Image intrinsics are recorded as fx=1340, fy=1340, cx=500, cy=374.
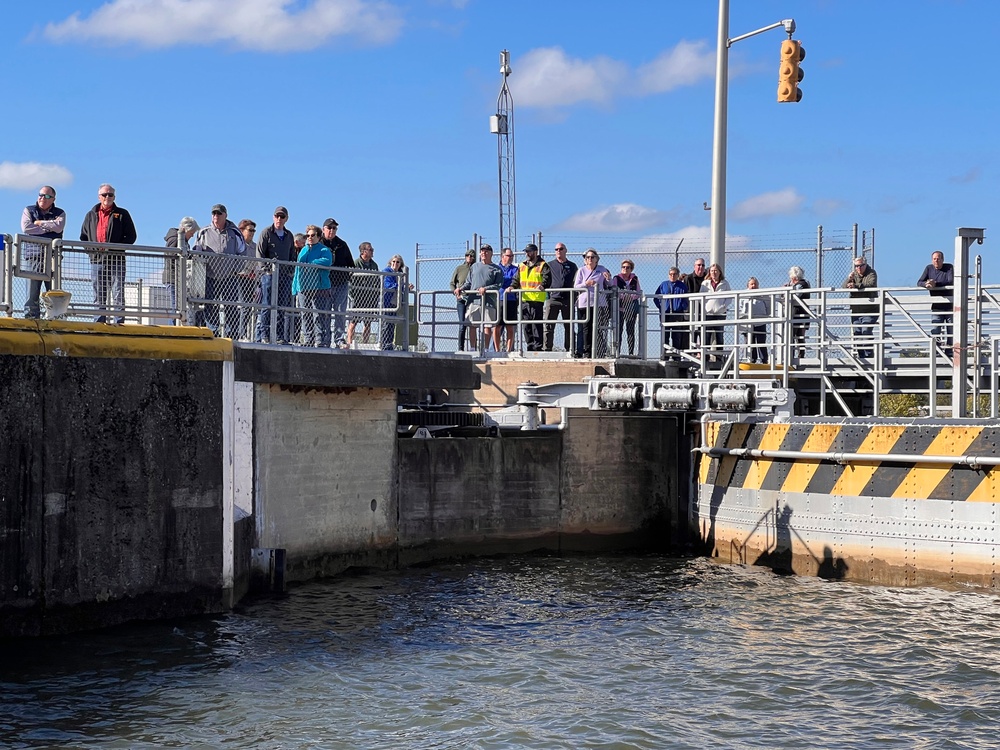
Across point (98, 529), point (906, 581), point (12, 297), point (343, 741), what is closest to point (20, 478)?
point (98, 529)

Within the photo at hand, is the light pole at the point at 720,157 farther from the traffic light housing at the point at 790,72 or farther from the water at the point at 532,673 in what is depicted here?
the water at the point at 532,673

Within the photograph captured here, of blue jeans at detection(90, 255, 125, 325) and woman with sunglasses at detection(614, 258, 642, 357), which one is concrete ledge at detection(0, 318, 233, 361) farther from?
woman with sunglasses at detection(614, 258, 642, 357)

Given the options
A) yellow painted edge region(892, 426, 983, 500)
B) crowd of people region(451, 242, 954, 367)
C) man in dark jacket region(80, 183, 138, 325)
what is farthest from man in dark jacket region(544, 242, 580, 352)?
man in dark jacket region(80, 183, 138, 325)

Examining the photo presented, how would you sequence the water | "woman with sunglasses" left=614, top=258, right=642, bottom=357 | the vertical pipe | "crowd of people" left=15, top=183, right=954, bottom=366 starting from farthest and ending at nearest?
the vertical pipe
"woman with sunglasses" left=614, top=258, right=642, bottom=357
"crowd of people" left=15, top=183, right=954, bottom=366
the water

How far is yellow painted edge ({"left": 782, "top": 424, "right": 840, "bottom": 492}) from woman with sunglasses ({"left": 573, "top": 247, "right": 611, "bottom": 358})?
159 inches

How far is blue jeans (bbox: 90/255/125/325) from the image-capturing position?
12.6 metres

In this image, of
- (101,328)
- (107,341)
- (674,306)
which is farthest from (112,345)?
(674,306)

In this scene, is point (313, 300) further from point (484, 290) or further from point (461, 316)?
point (461, 316)

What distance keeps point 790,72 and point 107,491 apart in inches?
486

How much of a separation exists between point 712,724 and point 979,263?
307 inches

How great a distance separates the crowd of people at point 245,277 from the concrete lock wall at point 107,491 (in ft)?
2.95

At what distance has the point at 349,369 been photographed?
50.3ft

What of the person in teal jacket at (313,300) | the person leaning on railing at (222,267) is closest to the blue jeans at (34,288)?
the person leaning on railing at (222,267)

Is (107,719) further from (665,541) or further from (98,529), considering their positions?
(665,541)
